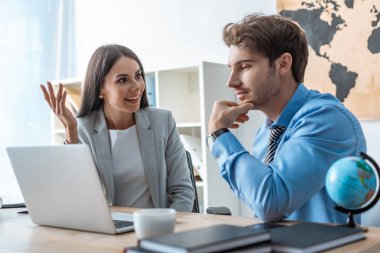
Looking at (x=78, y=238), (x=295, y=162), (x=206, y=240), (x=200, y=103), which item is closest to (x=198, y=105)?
(x=200, y=103)

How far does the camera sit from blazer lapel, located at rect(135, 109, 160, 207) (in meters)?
2.06

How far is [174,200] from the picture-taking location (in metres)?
2.07

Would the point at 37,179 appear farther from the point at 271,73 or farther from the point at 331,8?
the point at 331,8

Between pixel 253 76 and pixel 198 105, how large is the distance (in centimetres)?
170

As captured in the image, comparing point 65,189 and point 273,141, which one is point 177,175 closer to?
point 273,141

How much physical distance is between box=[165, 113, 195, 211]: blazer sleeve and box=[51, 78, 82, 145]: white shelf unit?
158 centimetres

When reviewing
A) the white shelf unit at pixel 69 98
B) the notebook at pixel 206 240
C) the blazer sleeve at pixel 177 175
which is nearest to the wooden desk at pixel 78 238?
the notebook at pixel 206 240

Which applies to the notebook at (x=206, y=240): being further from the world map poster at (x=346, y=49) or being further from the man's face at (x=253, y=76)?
the world map poster at (x=346, y=49)

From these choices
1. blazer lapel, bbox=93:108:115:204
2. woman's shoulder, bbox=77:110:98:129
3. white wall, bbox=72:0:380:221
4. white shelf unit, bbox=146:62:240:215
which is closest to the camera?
blazer lapel, bbox=93:108:115:204

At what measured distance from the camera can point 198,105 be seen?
336 cm

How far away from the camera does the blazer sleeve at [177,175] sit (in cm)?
207

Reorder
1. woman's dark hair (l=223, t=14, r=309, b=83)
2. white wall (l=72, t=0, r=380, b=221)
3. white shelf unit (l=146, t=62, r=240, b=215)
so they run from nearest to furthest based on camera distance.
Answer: woman's dark hair (l=223, t=14, r=309, b=83) → white shelf unit (l=146, t=62, r=240, b=215) → white wall (l=72, t=0, r=380, b=221)

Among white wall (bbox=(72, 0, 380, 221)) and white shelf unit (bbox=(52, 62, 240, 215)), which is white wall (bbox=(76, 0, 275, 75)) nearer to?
white wall (bbox=(72, 0, 380, 221))

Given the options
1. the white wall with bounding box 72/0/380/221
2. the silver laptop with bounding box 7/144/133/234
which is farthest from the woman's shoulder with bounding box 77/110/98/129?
the white wall with bounding box 72/0/380/221
